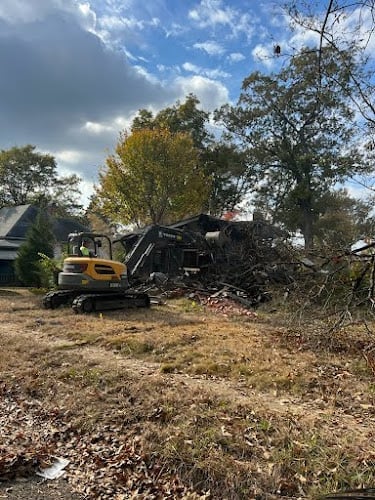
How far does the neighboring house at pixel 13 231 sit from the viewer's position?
27.9 metres

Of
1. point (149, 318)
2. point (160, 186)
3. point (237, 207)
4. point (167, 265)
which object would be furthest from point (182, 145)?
point (149, 318)

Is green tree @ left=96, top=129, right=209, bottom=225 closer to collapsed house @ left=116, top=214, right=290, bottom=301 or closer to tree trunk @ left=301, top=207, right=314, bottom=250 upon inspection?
tree trunk @ left=301, top=207, right=314, bottom=250

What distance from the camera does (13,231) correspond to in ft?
101

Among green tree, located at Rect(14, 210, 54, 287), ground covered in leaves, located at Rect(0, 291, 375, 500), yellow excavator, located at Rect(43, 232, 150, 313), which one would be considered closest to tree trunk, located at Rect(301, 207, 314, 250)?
green tree, located at Rect(14, 210, 54, 287)

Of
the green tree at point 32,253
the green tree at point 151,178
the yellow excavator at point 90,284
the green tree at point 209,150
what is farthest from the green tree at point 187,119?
the yellow excavator at point 90,284

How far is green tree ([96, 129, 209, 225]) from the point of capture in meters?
28.2

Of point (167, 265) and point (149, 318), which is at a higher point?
point (167, 265)

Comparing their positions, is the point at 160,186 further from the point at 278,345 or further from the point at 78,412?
the point at 78,412

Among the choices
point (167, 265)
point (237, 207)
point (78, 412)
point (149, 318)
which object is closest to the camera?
point (78, 412)

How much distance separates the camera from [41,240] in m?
20.6

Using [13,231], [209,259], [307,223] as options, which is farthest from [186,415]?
[13,231]

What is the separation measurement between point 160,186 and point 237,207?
922 cm

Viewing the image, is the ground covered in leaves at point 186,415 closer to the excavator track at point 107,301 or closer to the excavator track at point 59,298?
the excavator track at point 107,301

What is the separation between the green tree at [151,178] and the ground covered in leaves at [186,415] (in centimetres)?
2039
